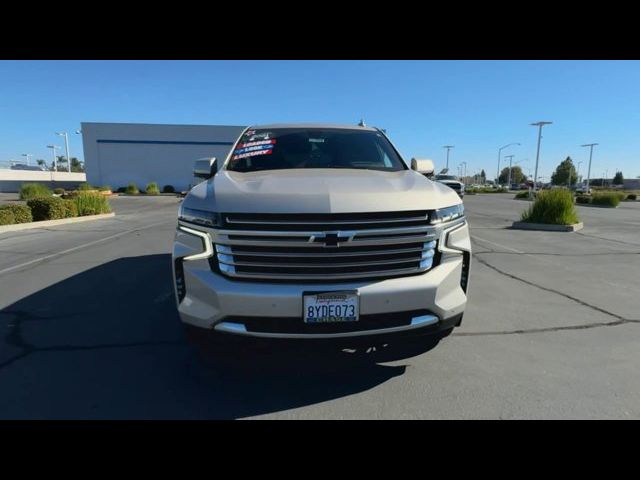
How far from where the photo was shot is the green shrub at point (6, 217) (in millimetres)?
11648

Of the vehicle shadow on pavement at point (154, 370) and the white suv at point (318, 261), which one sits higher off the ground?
the white suv at point (318, 261)

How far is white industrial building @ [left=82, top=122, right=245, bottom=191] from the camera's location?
44.7 metres

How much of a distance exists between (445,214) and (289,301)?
1.23 metres

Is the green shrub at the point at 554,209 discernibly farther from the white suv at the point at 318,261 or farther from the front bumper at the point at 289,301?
the front bumper at the point at 289,301

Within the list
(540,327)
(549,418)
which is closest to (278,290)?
(549,418)

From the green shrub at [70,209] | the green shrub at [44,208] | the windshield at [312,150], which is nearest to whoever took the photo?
the windshield at [312,150]

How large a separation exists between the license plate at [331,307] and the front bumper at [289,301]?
38 millimetres

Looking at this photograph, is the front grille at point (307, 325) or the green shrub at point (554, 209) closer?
the front grille at point (307, 325)

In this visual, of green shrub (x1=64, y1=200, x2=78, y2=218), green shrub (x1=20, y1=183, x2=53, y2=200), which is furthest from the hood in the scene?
green shrub (x1=20, y1=183, x2=53, y2=200)

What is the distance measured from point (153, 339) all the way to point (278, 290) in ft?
6.56

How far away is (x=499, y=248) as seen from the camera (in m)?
8.57

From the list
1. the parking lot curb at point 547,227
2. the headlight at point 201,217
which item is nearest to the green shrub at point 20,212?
the headlight at point 201,217

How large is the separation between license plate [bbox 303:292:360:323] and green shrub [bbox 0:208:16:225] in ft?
43.9
